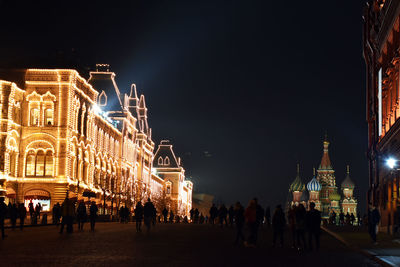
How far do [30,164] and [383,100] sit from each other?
1450 inches

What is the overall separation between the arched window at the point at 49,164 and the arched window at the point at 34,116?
3199 mm

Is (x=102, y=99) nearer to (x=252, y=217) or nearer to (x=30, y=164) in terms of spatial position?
A: (x=30, y=164)

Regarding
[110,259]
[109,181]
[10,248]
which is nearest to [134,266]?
[110,259]

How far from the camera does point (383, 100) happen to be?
162ft

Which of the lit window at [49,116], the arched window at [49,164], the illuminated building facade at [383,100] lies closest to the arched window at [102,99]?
the lit window at [49,116]

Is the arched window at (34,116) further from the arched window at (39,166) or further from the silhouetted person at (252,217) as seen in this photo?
the silhouetted person at (252,217)

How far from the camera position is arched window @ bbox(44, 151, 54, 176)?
7256cm

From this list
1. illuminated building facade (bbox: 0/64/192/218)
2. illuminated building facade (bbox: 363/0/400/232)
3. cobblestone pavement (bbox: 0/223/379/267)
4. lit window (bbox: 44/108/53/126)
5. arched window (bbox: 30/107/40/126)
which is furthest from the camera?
lit window (bbox: 44/108/53/126)

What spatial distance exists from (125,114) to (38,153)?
35407mm

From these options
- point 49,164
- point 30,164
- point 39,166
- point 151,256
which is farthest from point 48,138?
point 151,256

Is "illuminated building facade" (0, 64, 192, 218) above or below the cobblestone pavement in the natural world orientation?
above

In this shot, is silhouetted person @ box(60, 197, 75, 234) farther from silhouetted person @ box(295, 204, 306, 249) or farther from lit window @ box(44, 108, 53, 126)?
lit window @ box(44, 108, 53, 126)

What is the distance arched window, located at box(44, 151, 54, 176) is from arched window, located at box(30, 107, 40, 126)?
320 cm

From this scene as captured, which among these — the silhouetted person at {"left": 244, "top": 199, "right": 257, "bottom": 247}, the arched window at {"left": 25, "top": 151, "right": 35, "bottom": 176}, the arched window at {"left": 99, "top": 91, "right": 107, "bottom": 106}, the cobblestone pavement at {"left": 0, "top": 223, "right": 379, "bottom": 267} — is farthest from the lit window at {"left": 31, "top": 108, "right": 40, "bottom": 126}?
the silhouetted person at {"left": 244, "top": 199, "right": 257, "bottom": 247}
